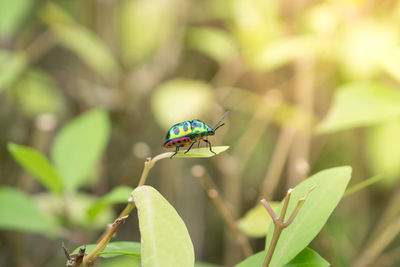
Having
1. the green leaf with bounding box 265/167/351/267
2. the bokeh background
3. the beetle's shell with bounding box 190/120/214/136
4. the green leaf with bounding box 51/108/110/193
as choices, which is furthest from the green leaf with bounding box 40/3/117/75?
the green leaf with bounding box 265/167/351/267

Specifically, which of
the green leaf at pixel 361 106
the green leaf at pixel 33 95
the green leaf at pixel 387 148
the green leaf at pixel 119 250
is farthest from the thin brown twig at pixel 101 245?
the green leaf at pixel 33 95

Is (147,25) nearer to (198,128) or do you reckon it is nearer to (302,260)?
(198,128)

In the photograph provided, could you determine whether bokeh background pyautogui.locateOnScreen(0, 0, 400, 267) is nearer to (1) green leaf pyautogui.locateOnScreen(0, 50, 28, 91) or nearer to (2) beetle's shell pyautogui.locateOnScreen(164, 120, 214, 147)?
(1) green leaf pyautogui.locateOnScreen(0, 50, 28, 91)

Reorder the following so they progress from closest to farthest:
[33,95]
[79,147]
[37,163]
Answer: [37,163] < [79,147] < [33,95]

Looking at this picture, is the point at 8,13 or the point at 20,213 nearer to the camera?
the point at 20,213

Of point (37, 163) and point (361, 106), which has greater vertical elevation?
point (37, 163)

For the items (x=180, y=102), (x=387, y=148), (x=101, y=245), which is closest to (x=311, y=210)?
(x=101, y=245)

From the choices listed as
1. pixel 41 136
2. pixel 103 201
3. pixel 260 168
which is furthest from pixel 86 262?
pixel 260 168

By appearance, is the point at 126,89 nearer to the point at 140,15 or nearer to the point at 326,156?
the point at 140,15
